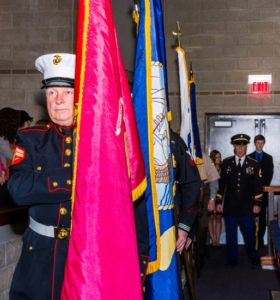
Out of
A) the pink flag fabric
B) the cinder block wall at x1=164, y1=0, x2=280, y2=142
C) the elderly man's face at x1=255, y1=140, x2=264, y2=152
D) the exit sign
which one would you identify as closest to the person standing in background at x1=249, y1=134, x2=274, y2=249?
the elderly man's face at x1=255, y1=140, x2=264, y2=152

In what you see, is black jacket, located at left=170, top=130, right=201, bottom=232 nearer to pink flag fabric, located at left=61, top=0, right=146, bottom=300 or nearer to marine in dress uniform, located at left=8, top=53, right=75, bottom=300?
marine in dress uniform, located at left=8, top=53, right=75, bottom=300

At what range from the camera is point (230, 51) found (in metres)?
8.70

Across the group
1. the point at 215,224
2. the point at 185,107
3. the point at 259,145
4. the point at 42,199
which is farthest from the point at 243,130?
the point at 42,199

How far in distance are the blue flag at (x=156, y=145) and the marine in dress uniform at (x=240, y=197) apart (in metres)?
3.86

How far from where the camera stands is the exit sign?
8.55 m

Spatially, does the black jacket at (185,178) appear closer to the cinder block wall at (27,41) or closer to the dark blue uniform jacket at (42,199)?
the dark blue uniform jacket at (42,199)

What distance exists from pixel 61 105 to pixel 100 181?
0.47 meters

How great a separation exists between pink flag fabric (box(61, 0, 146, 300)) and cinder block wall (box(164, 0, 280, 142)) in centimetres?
694

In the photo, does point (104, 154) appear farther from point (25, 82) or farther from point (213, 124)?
point (213, 124)

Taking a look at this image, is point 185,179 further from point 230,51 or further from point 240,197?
point 230,51

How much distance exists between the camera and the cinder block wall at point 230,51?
28.2 ft

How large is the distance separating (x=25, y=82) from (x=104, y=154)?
5987 mm

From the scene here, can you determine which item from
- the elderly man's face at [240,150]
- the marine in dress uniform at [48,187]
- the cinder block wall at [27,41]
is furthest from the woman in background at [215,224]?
the marine in dress uniform at [48,187]

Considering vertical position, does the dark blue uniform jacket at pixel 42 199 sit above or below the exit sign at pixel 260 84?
below
